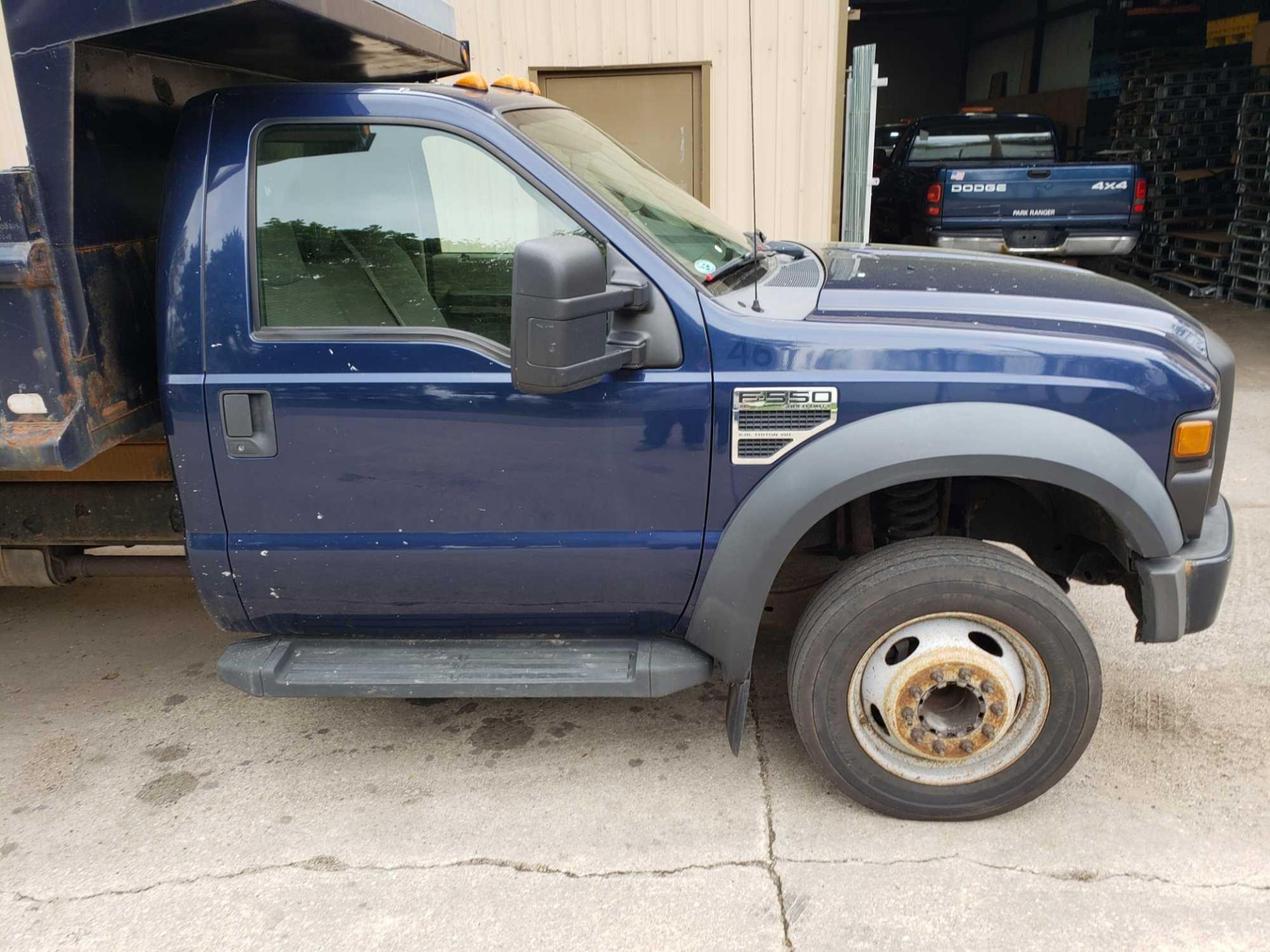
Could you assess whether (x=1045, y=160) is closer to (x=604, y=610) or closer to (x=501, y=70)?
(x=501, y=70)

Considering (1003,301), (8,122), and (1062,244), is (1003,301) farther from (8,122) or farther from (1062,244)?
(8,122)

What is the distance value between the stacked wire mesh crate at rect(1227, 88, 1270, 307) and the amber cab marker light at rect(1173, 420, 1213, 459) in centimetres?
899

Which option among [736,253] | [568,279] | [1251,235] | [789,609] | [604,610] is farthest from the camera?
[1251,235]

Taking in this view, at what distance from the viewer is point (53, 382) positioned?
268 cm

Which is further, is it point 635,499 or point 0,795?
point 0,795

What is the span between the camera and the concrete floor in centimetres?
258

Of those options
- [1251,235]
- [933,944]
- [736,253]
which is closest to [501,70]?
[736,253]

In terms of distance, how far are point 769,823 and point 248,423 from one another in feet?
6.33

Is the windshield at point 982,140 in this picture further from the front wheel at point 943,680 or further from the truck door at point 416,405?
the truck door at point 416,405

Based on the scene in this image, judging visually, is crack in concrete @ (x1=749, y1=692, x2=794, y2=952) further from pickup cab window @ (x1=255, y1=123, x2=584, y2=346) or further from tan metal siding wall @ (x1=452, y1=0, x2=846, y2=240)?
tan metal siding wall @ (x1=452, y1=0, x2=846, y2=240)

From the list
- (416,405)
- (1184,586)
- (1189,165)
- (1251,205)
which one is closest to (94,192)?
(416,405)

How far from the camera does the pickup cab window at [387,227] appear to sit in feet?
8.92

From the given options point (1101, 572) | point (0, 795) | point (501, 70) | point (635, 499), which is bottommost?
point (0, 795)

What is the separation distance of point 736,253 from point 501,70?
17.6ft
